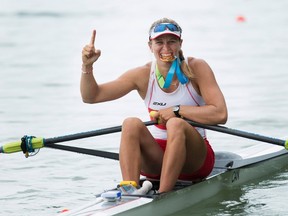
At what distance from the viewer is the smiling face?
298 inches

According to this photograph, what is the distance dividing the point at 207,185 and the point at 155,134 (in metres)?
0.60

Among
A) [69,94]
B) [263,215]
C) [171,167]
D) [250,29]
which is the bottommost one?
[263,215]

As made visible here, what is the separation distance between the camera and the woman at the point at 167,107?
725cm

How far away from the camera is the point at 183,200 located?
745 centimetres

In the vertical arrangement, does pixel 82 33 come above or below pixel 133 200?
above

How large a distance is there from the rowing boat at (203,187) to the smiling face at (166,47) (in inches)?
40.0

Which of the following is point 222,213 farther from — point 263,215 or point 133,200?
point 133,200

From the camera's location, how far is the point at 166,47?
7.57 m

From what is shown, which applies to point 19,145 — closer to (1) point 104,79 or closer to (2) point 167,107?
(2) point 167,107

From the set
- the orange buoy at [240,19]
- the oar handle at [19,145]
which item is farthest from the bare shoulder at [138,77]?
the orange buoy at [240,19]

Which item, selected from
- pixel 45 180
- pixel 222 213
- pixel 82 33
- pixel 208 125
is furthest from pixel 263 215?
pixel 82 33

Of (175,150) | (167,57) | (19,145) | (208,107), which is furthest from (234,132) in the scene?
(19,145)

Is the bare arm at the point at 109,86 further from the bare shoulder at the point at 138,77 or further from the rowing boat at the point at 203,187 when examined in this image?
the rowing boat at the point at 203,187

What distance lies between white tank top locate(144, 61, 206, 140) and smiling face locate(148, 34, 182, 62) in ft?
0.59
